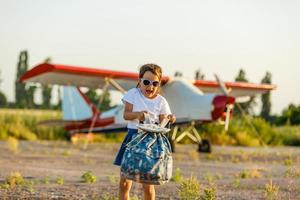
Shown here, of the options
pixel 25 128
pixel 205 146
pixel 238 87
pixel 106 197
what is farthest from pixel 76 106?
pixel 106 197

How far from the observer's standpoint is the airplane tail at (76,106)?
80.0 ft

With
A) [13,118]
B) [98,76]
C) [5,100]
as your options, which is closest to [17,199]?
[98,76]

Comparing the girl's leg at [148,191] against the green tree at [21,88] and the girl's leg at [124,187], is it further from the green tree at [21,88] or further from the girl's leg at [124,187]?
the green tree at [21,88]

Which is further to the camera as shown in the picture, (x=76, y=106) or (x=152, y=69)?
(x=76, y=106)

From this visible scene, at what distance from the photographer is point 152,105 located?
186 inches

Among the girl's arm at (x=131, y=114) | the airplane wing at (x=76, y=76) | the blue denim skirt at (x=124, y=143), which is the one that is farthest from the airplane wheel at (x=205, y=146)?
the girl's arm at (x=131, y=114)

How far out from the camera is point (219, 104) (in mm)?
17031

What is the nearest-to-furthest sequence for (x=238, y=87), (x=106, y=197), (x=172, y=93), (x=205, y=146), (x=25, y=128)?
(x=106, y=197), (x=205, y=146), (x=172, y=93), (x=238, y=87), (x=25, y=128)

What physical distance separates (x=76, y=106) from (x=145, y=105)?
20476 millimetres

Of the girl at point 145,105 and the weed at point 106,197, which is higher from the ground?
the girl at point 145,105

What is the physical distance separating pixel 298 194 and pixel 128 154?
3.38 metres

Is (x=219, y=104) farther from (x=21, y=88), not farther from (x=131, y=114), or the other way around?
(x=21, y=88)

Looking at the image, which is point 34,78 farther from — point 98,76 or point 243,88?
point 243,88

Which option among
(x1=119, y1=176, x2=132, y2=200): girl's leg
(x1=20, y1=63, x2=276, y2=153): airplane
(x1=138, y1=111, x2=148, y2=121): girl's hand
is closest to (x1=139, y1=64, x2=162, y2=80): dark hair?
(x1=138, y1=111, x2=148, y2=121): girl's hand
